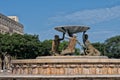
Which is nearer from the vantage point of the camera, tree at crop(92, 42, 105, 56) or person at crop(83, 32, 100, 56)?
person at crop(83, 32, 100, 56)

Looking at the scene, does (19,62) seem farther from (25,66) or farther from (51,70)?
(51,70)

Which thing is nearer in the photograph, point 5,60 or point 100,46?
point 5,60

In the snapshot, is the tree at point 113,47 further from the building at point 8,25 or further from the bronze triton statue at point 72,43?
the bronze triton statue at point 72,43

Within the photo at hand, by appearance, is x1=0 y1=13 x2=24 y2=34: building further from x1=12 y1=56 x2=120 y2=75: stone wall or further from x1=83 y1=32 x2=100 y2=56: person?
x1=12 y1=56 x2=120 y2=75: stone wall

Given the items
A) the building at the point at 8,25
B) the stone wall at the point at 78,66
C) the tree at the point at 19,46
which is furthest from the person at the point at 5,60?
the stone wall at the point at 78,66

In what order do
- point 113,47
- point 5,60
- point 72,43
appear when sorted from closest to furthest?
point 72,43 → point 5,60 → point 113,47

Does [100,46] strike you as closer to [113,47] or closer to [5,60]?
[113,47]

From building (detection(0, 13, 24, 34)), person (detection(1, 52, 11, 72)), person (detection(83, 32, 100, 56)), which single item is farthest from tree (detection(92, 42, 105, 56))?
person (detection(83, 32, 100, 56))

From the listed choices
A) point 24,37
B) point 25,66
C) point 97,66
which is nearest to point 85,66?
point 97,66

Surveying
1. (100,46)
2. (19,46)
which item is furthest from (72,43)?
(100,46)

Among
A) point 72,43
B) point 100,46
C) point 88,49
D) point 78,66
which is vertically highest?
point 100,46

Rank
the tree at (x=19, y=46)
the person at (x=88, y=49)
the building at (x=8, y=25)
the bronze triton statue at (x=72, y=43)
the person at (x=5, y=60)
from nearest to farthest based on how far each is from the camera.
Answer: the person at (x=88, y=49) → the bronze triton statue at (x=72, y=43) → the tree at (x=19, y=46) → the person at (x=5, y=60) → the building at (x=8, y=25)

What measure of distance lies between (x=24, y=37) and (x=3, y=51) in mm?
4998

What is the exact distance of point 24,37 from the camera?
61.2m
